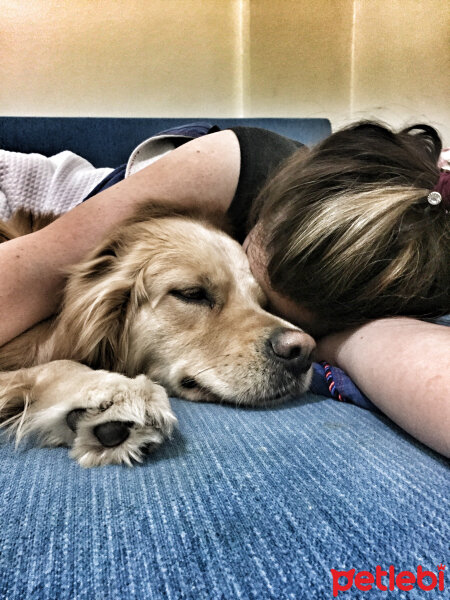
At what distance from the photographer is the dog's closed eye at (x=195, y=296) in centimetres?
109

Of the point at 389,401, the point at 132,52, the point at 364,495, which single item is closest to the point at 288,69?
the point at 132,52

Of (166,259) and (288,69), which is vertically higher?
(288,69)

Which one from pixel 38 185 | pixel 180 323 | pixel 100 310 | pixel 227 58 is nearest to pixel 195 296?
pixel 180 323

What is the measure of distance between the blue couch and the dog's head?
0.19 m

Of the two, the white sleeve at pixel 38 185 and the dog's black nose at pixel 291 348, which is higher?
the white sleeve at pixel 38 185

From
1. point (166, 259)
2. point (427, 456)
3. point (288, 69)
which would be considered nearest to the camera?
point (427, 456)

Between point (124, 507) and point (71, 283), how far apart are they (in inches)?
27.4

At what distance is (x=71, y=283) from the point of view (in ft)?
3.62

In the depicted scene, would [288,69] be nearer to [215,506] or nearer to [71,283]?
[71,283]

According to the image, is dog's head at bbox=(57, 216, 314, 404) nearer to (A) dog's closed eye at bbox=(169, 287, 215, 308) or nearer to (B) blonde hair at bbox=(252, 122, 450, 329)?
(A) dog's closed eye at bbox=(169, 287, 215, 308)

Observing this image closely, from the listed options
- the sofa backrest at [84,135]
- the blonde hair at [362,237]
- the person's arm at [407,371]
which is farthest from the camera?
the sofa backrest at [84,135]

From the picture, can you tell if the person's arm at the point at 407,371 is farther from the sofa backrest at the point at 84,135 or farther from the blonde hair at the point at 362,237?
the sofa backrest at the point at 84,135

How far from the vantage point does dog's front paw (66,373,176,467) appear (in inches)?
26.5

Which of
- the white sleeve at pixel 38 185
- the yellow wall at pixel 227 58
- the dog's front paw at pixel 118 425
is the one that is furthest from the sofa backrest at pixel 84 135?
the dog's front paw at pixel 118 425
